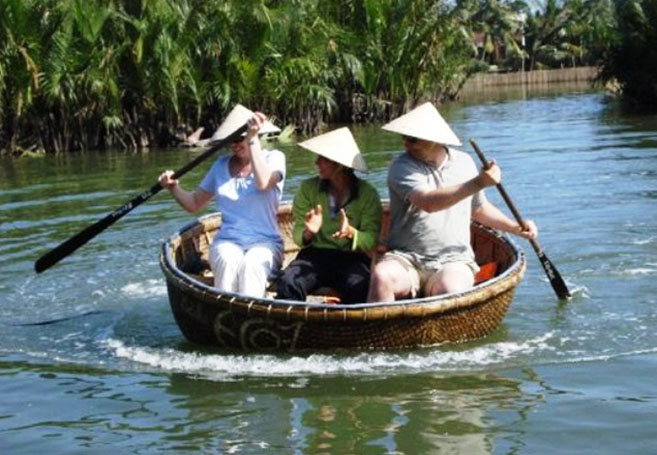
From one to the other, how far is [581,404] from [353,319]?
139cm

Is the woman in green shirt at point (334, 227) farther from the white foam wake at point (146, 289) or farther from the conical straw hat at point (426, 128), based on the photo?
the white foam wake at point (146, 289)

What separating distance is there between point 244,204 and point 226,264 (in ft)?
1.46

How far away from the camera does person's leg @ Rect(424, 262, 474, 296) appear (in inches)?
274

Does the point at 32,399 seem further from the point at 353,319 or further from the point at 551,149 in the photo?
the point at 551,149

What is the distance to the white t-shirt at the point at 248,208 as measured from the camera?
761cm

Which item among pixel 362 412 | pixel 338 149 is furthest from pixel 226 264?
pixel 362 412

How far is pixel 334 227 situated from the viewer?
7359mm

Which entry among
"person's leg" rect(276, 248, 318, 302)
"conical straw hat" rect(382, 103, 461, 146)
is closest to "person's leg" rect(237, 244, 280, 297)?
"person's leg" rect(276, 248, 318, 302)

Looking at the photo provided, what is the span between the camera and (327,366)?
6.64 metres

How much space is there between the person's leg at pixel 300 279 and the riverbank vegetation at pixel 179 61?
15254 mm

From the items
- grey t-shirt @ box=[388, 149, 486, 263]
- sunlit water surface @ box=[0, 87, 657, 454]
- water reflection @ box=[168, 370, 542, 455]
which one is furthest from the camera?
grey t-shirt @ box=[388, 149, 486, 263]

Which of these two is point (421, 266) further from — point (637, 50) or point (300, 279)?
point (637, 50)

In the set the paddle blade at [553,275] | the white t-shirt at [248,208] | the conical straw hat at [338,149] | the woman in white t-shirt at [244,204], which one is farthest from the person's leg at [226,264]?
the paddle blade at [553,275]

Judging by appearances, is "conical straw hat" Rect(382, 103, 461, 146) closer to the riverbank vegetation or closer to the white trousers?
the white trousers
